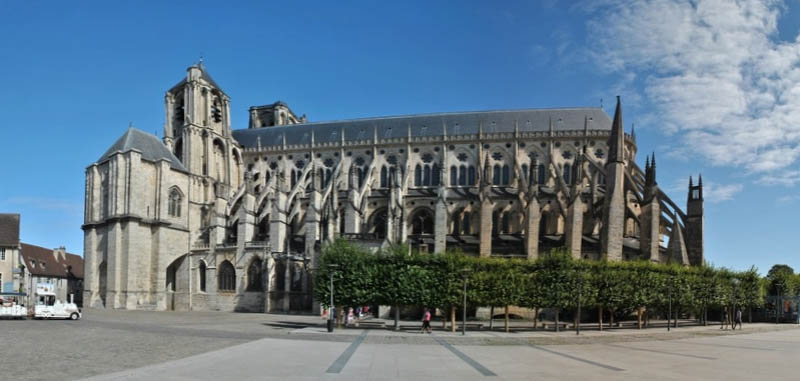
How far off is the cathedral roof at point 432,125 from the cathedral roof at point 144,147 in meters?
11.9

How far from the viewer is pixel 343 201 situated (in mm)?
47750

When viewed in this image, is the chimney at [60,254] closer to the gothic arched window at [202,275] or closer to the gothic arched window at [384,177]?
the gothic arched window at [202,275]

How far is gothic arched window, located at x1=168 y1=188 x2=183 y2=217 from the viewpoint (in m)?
47.8

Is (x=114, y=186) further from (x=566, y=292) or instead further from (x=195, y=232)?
(x=566, y=292)

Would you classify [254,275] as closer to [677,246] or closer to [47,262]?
[47,262]

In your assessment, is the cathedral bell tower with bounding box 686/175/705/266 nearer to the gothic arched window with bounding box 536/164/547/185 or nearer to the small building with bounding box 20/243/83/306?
the gothic arched window with bounding box 536/164/547/185

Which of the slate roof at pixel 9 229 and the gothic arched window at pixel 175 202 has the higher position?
the gothic arched window at pixel 175 202

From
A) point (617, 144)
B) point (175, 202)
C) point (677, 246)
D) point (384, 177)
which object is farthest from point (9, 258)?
point (677, 246)

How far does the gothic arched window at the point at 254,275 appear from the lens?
42125 millimetres

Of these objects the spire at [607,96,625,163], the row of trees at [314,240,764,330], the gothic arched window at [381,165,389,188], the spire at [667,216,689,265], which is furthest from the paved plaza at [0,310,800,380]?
the gothic arched window at [381,165,389,188]

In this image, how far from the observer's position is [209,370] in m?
12.3

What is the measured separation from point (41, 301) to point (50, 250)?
27570 mm

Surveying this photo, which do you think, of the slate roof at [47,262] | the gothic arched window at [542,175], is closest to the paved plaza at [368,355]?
the gothic arched window at [542,175]

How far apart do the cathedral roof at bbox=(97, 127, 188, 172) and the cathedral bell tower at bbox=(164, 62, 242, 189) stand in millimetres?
2333
